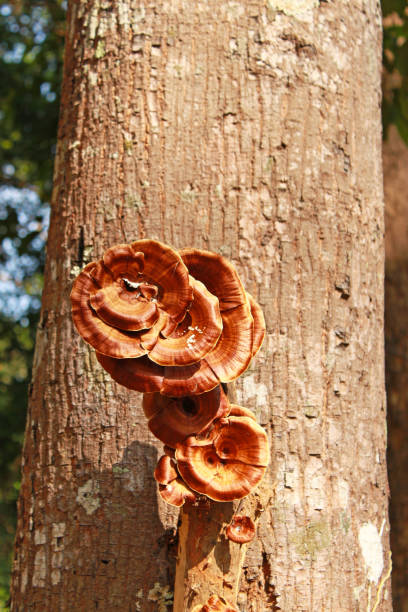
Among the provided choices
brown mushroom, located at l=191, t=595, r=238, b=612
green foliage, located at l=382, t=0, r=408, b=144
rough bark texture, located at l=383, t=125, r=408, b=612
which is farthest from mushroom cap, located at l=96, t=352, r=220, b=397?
rough bark texture, located at l=383, t=125, r=408, b=612

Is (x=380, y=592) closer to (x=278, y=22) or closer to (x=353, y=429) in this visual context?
(x=353, y=429)

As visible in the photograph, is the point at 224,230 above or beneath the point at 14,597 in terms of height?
above

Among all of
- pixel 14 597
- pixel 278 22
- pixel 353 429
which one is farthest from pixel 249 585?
pixel 278 22

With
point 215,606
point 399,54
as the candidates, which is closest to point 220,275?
point 215,606

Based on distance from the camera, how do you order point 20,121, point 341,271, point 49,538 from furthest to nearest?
point 20,121 < point 341,271 < point 49,538

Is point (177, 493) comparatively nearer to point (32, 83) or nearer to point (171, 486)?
point (171, 486)

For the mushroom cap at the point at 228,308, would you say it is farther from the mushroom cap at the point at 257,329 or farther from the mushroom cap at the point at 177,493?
the mushroom cap at the point at 177,493
